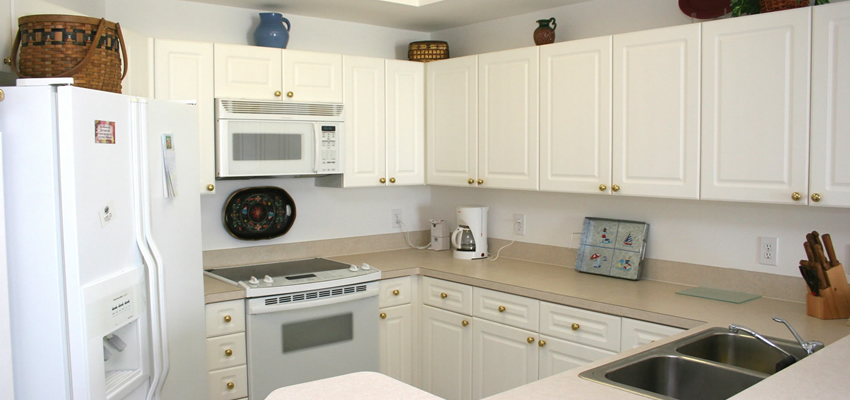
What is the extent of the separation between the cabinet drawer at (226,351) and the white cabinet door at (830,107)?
2353 millimetres

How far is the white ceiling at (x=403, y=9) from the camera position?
10.9ft

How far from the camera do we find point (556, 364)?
112 inches

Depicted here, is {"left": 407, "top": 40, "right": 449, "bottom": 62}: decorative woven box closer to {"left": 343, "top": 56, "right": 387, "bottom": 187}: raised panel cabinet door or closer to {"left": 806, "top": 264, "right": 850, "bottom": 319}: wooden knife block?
{"left": 343, "top": 56, "right": 387, "bottom": 187}: raised panel cabinet door

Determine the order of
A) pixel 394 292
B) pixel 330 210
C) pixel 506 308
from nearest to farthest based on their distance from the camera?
1. pixel 506 308
2. pixel 394 292
3. pixel 330 210

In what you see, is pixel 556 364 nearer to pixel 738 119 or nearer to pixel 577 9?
pixel 738 119

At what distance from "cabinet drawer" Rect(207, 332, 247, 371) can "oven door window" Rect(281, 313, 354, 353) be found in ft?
0.63

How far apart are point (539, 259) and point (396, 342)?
879mm

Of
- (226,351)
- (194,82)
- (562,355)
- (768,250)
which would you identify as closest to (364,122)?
(194,82)

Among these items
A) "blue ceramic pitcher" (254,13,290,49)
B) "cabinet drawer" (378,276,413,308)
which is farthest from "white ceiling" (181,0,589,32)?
"cabinet drawer" (378,276,413,308)

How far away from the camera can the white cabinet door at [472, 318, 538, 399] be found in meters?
2.96

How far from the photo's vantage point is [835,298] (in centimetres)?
232

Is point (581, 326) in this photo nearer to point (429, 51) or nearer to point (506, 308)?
point (506, 308)

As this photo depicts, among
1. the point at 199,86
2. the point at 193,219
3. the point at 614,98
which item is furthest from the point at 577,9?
the point at 193,219

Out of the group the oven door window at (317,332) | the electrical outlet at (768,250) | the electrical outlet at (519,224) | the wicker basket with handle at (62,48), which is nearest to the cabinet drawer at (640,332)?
the electrical outlet at (768,250)
